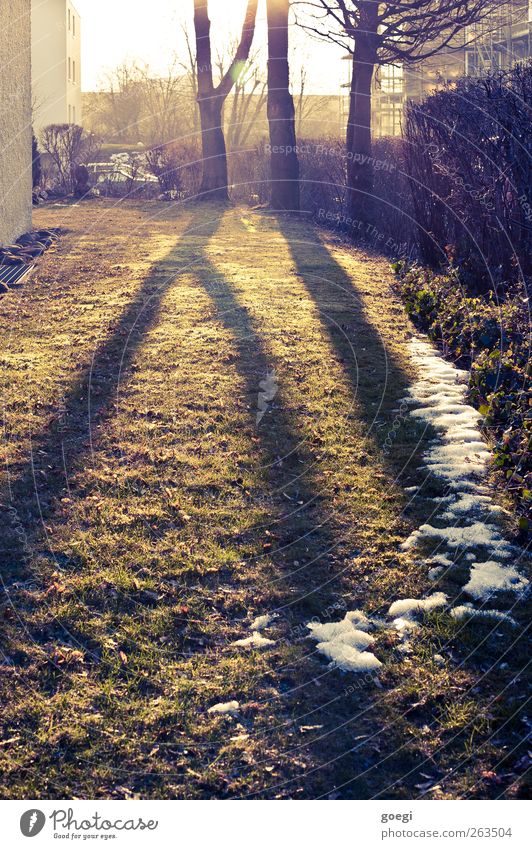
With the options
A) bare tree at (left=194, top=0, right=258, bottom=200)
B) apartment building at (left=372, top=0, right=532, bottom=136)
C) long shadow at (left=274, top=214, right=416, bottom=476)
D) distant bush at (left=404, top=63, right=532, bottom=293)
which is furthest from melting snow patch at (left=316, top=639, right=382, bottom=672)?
apartment building at (left=372, top=0, right=532, bottom=136)

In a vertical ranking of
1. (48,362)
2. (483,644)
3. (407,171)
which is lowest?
(483,644)

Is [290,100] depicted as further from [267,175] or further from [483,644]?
[483,644]

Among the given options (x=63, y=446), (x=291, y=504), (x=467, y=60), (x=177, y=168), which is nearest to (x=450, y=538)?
(x=291, y=504)

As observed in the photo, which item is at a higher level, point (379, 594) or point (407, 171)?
point (407, 171)

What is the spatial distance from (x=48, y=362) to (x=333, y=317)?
349 cm

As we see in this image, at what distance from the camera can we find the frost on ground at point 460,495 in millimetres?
4691

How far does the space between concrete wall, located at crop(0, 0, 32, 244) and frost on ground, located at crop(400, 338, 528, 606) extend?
31.3 feet

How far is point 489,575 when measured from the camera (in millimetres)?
4652

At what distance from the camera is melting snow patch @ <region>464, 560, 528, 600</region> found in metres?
4.50

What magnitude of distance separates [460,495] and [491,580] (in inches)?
41.7

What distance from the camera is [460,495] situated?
18.4 ft

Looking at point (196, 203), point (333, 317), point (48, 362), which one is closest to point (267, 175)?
point (196, 203)

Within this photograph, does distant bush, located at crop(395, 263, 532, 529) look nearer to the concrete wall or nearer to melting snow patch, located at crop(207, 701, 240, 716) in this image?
melting snow patch, located at crop(207, 701, 240, 716)

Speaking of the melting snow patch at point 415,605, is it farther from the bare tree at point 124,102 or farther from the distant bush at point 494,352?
the bare tree at point 124,102
